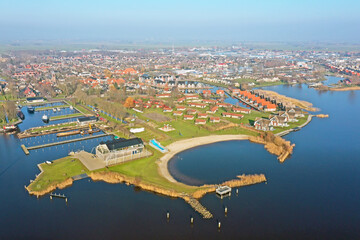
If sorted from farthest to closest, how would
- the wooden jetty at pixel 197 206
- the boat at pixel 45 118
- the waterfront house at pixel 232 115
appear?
1. the waterfront house at pixel 232 115
2. the boat at pixel 45 118
3. the wooden jetty at pixel 197 206

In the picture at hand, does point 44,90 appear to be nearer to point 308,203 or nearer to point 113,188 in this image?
point 113,188

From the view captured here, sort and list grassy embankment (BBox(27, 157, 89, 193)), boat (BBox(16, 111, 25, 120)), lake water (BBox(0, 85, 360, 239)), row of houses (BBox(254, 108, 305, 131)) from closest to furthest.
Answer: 1. lake water (BBox(0, 85, 360, 239))
2. grassy embankment (BBox(27, 157, 89, 193))
3. row of houses (BBox(254, 108, 305, 131))
4. boat (BBox(16, 111, 25, 120))

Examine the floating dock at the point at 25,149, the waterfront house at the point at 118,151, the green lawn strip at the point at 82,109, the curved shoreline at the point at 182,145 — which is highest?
Answer: the waterfront house at the point at 118,151

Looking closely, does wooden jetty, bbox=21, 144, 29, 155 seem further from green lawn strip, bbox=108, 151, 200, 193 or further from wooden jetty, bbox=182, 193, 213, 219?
wooden jetty, bbox=182, 193, 213, 219

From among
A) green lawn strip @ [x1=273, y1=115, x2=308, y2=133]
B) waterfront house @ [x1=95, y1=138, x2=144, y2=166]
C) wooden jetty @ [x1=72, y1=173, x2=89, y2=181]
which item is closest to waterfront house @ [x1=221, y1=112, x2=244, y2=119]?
green lawn strip @ [x1=273, y1=115, x2=308, y2=133]

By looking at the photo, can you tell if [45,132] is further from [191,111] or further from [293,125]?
[293,125]

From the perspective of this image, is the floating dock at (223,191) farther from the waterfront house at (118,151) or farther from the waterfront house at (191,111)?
the waterfront house at (191,111)

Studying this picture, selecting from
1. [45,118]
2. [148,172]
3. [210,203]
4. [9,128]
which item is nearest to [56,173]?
[148,172]

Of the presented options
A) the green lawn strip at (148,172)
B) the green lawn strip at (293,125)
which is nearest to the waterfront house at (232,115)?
the green lawn strip at (293,125)

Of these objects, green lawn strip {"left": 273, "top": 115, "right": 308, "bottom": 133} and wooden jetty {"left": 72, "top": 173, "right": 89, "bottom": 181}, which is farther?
green lawn strip {"left": 273, "top": 115, "right": 308, "bottom": 133}
